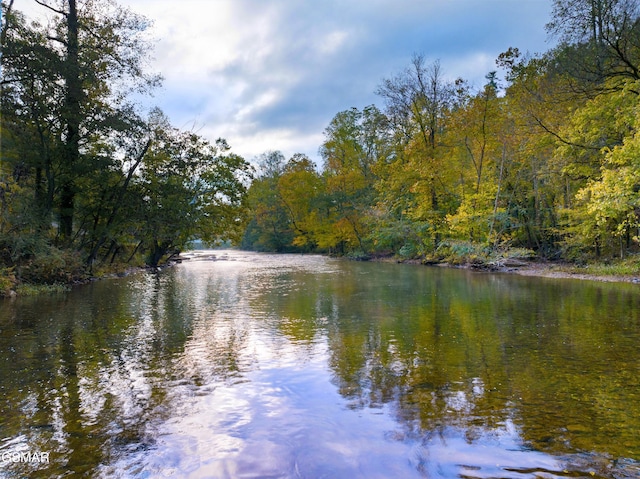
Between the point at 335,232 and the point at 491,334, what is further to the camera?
the point at 335,232

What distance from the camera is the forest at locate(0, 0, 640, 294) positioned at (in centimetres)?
1400

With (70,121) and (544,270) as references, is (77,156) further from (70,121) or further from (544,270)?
(544,270)

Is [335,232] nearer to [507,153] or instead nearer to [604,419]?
[507,153]

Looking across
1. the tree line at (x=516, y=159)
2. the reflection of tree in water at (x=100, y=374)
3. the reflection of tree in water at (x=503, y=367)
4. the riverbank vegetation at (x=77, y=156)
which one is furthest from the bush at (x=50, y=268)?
the tree line at (x=516, y=159)

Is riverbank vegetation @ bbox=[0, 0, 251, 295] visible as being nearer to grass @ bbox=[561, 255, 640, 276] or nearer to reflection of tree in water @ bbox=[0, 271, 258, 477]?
reflection of tree in water @ bbox=[0, 271, 258, 477]

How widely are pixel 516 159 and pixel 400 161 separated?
1045 cm

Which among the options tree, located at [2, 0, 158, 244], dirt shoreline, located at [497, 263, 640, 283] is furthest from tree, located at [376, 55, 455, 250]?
tree, located at [2, 0, 158, 244]

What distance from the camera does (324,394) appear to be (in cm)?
457

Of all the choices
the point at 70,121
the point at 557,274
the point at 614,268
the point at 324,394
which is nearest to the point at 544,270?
the point at 557,274

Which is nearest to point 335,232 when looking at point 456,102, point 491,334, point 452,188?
point 452,188

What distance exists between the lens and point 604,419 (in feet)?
12.0

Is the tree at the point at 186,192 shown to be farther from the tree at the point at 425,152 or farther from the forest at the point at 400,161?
the tree at the point at 425,152

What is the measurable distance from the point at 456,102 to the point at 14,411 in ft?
99.8

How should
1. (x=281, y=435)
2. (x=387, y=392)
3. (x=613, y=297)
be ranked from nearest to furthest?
(x=281, y=435)
(x=387, y=392)
(x=613, y=297)
